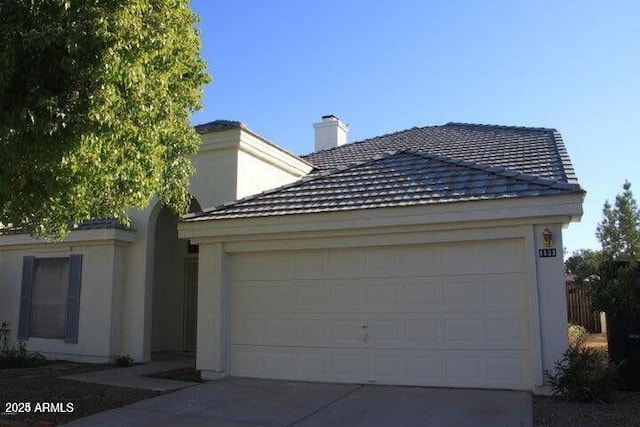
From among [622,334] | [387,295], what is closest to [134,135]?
[387,295]

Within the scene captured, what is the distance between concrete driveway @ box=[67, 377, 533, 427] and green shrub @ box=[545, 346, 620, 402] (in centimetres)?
54

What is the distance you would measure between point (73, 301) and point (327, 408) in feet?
27.8

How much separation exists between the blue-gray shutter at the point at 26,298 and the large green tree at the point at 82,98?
766 centimetres

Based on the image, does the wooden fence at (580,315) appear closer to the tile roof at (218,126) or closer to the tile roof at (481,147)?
the tile roof at (481,147)

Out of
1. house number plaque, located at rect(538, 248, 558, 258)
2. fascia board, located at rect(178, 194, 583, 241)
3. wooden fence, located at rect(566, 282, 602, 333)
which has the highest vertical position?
fascia board, located at rect(178, 194, 583, 241)

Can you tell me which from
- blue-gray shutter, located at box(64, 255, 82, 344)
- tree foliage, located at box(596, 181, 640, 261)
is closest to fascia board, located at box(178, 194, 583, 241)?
blue-gray shutter, located at box(64, 255, 82, 344)

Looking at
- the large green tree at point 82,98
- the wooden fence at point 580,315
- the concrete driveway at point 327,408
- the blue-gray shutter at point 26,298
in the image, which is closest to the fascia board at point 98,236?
the blue-gray shutter at point 26,298

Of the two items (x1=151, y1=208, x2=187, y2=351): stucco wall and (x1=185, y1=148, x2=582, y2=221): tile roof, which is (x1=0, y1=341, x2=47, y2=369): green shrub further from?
(x1=185, y1=148, x2=582, y2=221): tile roof

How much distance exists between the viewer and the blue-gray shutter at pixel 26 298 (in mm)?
15219

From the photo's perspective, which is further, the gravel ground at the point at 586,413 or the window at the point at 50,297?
the window at the point at 50,297

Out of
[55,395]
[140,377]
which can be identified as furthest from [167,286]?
[55,395]

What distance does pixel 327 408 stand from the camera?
8.45m

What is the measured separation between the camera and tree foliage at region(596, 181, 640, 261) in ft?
104

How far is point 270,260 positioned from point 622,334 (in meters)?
5.98
